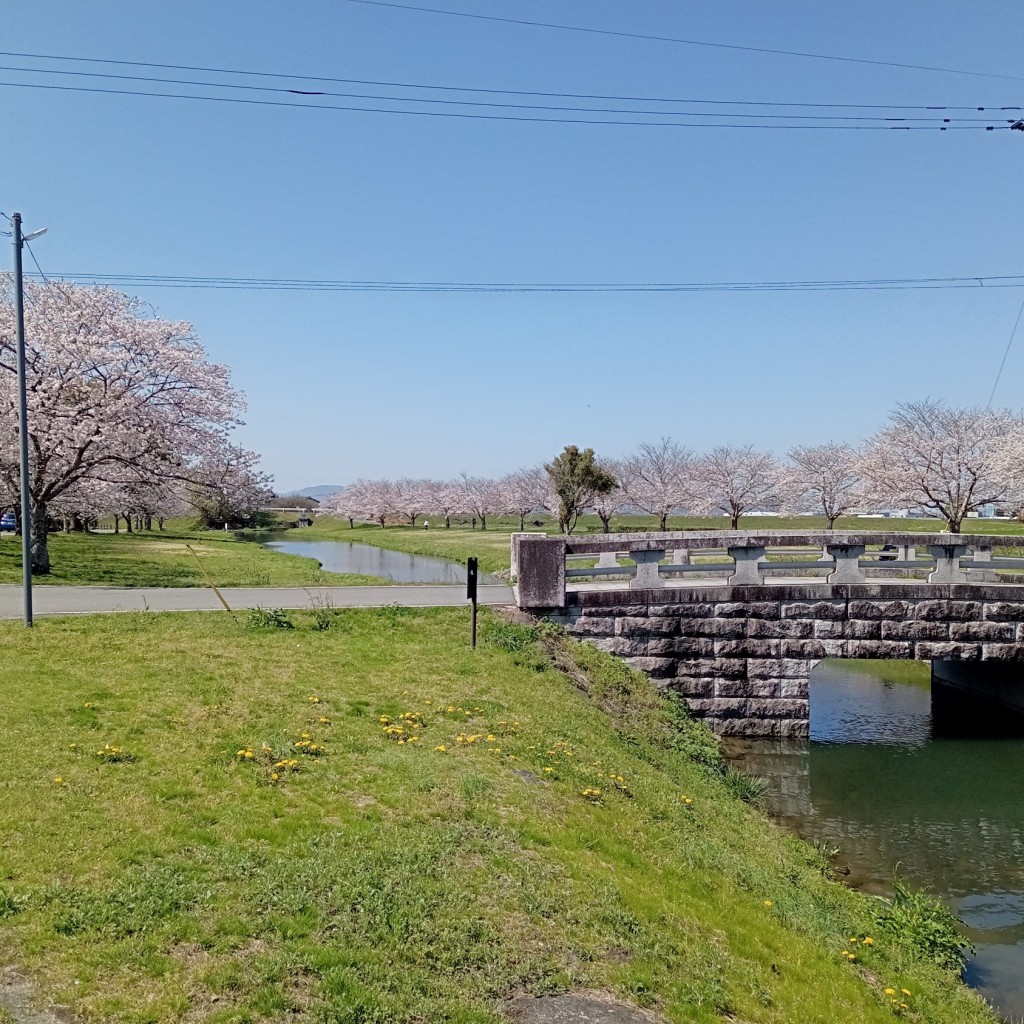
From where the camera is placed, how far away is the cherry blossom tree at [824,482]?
5306 cm

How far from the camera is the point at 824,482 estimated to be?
184ft

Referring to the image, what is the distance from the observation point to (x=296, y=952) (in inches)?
174

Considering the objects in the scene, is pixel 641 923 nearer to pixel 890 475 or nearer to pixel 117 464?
pixel 117 464

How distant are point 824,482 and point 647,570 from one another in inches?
1807

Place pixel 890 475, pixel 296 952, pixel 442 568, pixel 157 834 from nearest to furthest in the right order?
pixel 296 952 < pixel 157 834 < pixel 442 568 < pixel 890 475

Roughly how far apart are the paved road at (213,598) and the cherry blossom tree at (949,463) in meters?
29.3

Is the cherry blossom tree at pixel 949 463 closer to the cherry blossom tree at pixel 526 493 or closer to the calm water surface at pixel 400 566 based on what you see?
the calm water surface at pixel 400 566

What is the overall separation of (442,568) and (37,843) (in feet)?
108

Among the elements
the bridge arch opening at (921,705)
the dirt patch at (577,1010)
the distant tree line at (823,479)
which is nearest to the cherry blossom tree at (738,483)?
the distant tree line at (823,479)

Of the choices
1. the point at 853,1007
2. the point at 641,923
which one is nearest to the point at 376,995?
the point at 641,923

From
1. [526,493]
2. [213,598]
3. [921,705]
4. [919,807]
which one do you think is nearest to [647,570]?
[919,807]

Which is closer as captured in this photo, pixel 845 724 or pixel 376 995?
pixel 376 995

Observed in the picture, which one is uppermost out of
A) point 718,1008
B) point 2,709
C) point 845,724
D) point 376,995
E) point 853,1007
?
point 2,709

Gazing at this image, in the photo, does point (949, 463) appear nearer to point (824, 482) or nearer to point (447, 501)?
point (824, 482)
